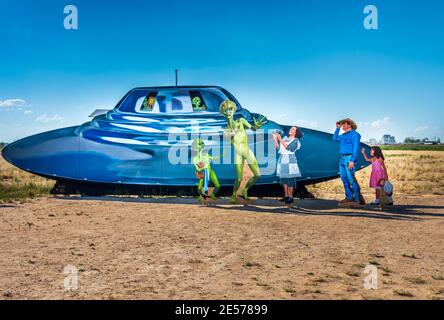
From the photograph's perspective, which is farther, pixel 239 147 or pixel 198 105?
pixel 198 105

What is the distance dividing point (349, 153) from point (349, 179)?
0.80m

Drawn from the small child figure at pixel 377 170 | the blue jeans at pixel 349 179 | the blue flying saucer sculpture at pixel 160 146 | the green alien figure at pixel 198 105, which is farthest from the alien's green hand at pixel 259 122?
the small child figure at pixel 377 170

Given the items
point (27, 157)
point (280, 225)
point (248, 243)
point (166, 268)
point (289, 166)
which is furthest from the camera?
point (27, 157)

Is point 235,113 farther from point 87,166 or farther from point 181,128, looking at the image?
point 87,166

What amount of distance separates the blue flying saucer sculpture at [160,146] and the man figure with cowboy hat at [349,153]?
1490 millimetres

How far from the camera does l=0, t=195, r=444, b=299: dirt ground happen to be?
5.80m

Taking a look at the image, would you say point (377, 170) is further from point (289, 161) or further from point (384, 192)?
point (289, 161)

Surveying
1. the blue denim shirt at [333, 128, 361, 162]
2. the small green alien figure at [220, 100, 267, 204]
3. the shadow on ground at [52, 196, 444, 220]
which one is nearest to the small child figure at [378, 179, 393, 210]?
the shadow on ground at [52, 196, 444, 220]

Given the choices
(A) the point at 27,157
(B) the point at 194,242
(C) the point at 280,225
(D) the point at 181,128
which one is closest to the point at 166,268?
(B) the point at 194,242

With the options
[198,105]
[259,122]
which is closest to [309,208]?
[259,122]

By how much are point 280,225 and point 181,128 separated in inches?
213

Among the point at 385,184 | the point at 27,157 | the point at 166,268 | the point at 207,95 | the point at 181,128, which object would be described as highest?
the point at 207,95

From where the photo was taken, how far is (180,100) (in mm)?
14594

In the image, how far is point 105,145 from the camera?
14.4m
